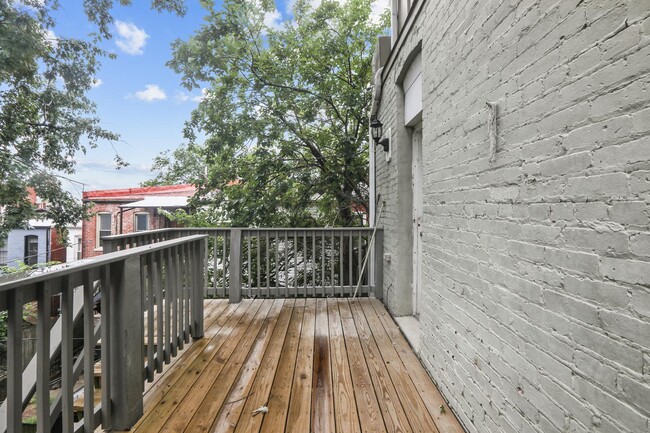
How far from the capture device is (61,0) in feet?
21.5

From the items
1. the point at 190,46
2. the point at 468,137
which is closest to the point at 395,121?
the point at 468,137

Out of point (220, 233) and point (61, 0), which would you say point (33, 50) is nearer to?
point (61, 0)

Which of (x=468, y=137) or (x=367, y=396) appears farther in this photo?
(x=367, y=396)

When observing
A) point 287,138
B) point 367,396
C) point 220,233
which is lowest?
point 367,396

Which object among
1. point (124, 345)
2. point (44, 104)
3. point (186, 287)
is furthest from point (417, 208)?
point (44, 104)

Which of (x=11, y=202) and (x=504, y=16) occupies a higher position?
(x=504, y=16)

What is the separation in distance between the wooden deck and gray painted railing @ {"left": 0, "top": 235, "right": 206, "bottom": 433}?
0.22 m

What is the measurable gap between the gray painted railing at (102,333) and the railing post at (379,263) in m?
2.36

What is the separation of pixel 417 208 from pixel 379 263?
3.71ft

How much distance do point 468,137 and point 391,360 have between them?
1732mm

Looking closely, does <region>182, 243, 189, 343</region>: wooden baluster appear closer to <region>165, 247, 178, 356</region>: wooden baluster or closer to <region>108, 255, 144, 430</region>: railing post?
<region>165, 247, 178, 356</region>: wooden baluster

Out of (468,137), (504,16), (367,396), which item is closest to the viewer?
(504,16)

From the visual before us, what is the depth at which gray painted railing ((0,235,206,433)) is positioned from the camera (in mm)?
1050

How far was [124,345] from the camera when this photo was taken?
1.66 meters
